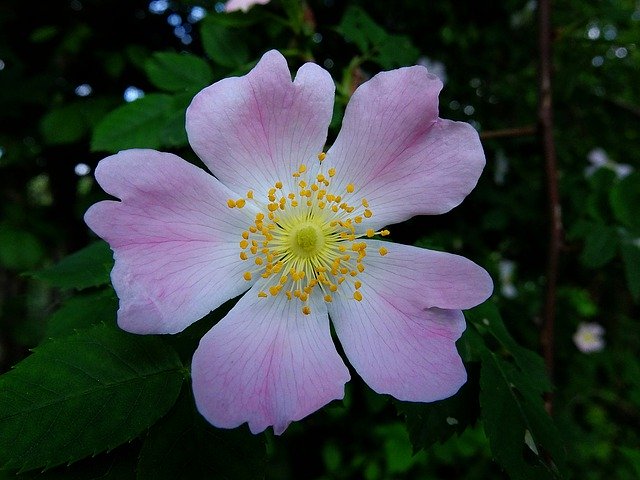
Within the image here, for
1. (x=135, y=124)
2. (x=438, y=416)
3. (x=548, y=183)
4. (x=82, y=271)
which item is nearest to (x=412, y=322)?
(x=438, y=416)

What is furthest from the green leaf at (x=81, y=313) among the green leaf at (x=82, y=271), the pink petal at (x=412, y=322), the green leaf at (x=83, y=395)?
the pink petal at (x=412, y=322)

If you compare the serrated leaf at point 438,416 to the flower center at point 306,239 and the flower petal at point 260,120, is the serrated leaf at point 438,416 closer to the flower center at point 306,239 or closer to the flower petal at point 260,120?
the flower center at point 306,239

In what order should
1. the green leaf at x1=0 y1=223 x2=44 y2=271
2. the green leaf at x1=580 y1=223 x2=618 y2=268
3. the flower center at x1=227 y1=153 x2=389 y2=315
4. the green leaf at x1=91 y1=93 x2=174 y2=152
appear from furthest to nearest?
the green leaf at x1=0 y1=223 x2=44 y2=271 < the green leaf at x1=580 y1=223 x2=618 y2=268 < the green leaf at x1=91 y1=93 x2=174 y2=152 < the flower center at x1=227 y1=153 x2=389 y2=315

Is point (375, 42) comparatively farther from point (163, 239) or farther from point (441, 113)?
point (163, 239)

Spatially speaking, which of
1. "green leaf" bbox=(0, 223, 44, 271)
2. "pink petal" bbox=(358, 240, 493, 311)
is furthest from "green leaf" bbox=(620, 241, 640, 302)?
"green leaf" bbox=(0, 223, 44, 271)

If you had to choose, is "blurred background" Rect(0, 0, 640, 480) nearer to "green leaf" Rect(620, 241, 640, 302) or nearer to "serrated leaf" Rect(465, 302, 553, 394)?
"green leaf" Rect(620, 241, 640, 302)

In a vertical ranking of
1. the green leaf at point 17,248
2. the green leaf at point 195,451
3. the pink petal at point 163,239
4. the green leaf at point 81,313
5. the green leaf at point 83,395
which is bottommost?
the green leaf at point 17,248
